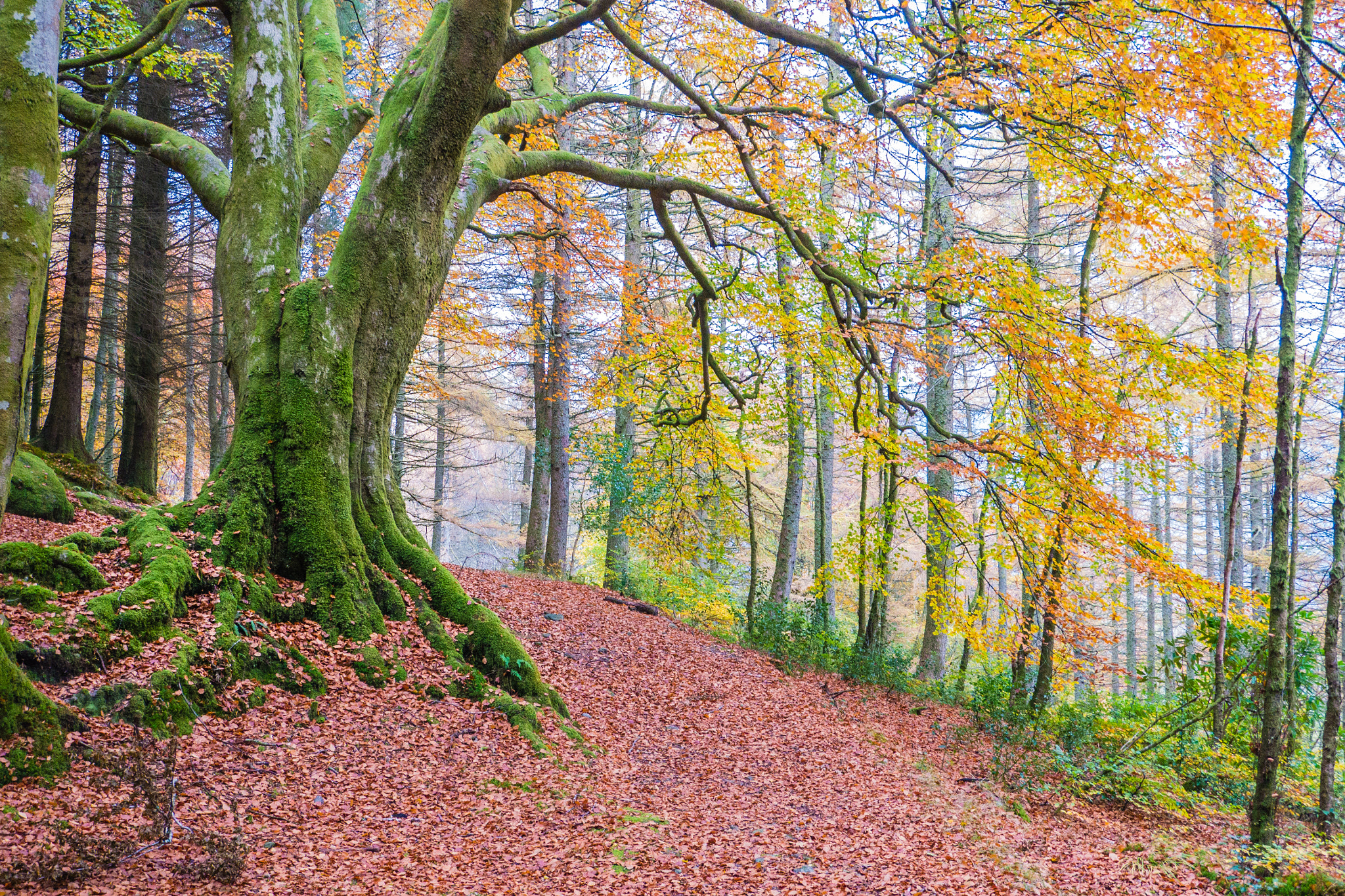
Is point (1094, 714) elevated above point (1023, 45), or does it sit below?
below

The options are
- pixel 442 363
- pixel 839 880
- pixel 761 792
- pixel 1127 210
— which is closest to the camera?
pixel 839 880

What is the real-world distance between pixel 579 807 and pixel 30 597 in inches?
127

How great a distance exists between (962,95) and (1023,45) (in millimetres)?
1056

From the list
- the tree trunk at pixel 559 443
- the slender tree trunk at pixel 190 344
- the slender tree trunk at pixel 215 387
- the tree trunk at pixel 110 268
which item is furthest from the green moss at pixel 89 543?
the slender tree trunk at pixel 215 387

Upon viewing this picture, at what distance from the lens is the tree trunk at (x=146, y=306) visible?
1084 centimetres

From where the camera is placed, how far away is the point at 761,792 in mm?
5465

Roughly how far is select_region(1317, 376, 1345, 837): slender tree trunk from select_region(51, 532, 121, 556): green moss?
809cm

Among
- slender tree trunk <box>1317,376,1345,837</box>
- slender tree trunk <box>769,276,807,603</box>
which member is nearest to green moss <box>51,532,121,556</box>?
slender tree trunk <box>1317,376,1345,837</box>

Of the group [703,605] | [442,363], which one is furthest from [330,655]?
[442,363]

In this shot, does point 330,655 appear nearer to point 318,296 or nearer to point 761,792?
point 318,296

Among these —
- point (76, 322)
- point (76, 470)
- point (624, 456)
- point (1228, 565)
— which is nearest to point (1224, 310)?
point (1228, 565)

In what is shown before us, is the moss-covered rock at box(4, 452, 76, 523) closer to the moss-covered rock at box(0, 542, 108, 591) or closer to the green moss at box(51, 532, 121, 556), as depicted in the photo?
the green moss at box(51, 532, 121, 556)

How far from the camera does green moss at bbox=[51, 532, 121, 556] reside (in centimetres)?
463

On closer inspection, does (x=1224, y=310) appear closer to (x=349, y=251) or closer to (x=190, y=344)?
(x=349, y=251)
